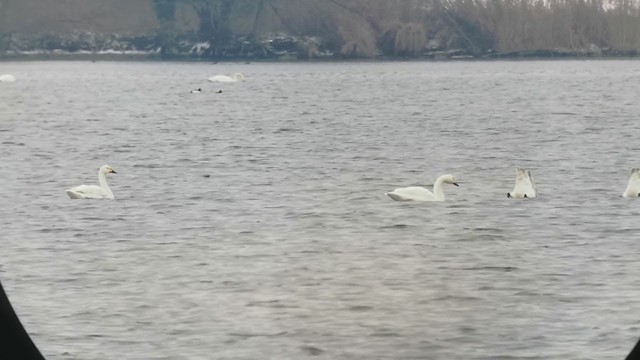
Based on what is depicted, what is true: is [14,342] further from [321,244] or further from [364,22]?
[364,22]

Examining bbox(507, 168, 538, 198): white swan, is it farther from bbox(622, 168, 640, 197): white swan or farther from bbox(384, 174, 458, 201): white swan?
bbox(622, 168, 640, 197): white swan

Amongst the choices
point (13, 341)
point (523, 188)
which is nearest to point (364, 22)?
point (523, 188)

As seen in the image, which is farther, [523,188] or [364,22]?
[364,22]

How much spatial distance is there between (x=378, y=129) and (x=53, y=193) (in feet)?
73.2

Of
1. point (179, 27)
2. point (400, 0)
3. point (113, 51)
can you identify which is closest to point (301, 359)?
point (400, 0)

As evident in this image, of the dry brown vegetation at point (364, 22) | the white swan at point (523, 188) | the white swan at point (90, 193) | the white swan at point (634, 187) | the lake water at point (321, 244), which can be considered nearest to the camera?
the lake water at point (321, 244)

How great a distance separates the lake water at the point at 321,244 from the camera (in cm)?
1287

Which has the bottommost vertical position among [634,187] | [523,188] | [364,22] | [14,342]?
[364,22]

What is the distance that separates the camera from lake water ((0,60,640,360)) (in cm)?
1287

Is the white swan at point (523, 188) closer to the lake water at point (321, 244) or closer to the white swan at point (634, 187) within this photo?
the lake water at point (321, 244)

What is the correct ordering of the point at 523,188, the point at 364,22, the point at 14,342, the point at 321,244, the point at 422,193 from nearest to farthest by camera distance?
the point at 14,342 → the point at 321,244 → the point at 422,193 → the point at 523,188 → the point at 364,22

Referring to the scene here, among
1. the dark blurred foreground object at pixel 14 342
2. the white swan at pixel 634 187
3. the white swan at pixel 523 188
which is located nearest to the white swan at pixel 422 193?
the white swan at pixel 523 188

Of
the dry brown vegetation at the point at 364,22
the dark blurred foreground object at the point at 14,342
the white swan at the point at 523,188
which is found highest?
the dark blurred foreground object at the point at 14,342

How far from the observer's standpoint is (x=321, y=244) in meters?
19.6
